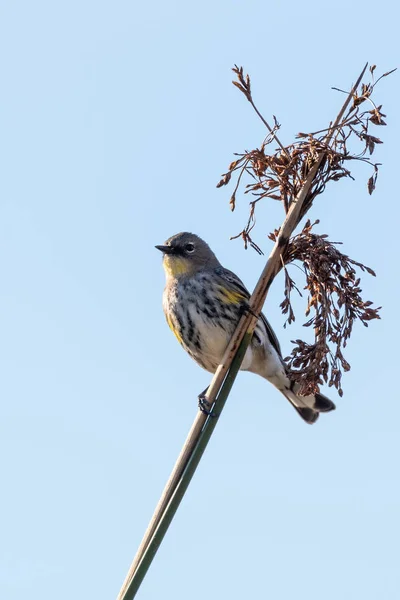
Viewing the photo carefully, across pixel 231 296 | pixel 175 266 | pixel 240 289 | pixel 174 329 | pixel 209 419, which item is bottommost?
pixel 209 419

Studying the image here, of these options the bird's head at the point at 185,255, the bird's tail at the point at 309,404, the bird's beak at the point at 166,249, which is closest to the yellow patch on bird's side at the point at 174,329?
the bird's head at the point at 185,255

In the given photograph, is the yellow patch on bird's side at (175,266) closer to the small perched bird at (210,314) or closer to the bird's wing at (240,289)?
the small perched bird at (210,314)

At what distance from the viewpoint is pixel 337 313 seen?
454cm

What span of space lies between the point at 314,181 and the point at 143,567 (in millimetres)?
2068

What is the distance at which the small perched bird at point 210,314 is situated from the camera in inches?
329

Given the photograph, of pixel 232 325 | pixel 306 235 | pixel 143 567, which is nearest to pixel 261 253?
pixel 306 235

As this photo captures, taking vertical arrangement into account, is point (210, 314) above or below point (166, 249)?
below

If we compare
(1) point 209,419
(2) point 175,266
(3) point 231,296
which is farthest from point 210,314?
(1) point 209,419

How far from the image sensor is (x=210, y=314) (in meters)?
8.38

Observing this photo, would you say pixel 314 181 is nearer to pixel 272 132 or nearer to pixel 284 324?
pixel 272 132

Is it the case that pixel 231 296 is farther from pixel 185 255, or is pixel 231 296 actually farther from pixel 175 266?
pixel 185 255

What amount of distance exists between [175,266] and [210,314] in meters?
1.09

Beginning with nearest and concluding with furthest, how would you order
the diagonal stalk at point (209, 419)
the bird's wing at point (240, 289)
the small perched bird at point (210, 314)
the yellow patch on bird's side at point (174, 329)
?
the diagonal stalk at point (209, 419)
the small perched bird at point (210, 314)
the bird's wing at point (240, 289)
the yellow patch on bird's side at point (174, 329)

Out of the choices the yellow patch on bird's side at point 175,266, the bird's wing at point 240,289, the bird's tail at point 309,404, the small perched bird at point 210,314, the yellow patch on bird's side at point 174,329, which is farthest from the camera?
the bird's tail at point 309,404
